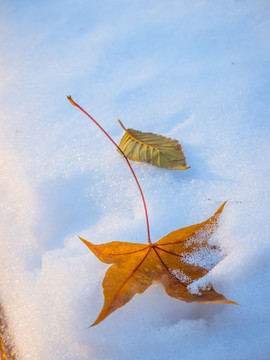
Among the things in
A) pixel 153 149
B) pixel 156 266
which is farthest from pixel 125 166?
pixel 156 266

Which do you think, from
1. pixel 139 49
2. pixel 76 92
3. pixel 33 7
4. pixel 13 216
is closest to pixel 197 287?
pixel 13 216

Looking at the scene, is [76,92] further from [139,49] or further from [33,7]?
[33,7]

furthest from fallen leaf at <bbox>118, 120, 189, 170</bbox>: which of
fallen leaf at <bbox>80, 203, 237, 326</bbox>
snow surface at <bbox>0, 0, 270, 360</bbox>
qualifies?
fallen leaf at <bbox>80, 203, 237, 326</bbox>

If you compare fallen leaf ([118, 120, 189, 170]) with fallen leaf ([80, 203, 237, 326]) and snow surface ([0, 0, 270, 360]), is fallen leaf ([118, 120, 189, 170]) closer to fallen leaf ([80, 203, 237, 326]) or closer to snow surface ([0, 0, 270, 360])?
snow surface ([0, 0, 270, 360])

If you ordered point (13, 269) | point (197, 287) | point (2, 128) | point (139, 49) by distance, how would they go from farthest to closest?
point (139, 49) → point (2, 128) → point (13, 269) → point (197, 287)

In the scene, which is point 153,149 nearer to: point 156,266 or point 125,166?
point 125,166
